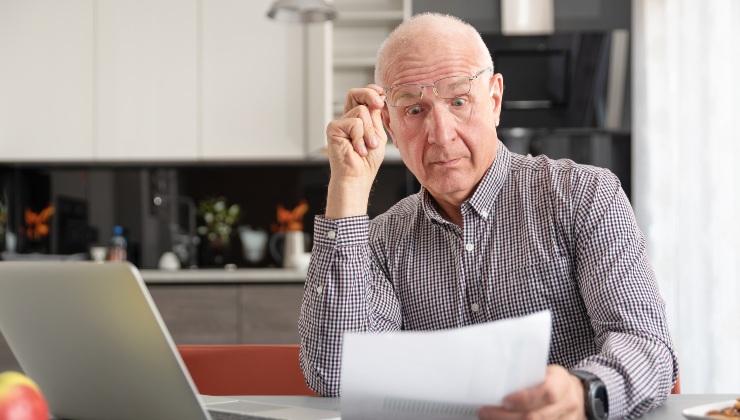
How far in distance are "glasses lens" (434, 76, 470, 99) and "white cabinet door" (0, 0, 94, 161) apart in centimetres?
291

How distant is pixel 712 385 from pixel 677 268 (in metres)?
0.47

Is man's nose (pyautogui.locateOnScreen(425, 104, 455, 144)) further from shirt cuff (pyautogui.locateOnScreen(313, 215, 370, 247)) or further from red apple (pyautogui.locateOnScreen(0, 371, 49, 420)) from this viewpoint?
red apple (pyautogui.locateOnScreen(0, 371, 49, 420))

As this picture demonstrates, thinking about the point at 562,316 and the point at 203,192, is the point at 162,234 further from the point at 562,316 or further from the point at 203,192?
the point at 562,316

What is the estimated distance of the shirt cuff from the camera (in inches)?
53.7

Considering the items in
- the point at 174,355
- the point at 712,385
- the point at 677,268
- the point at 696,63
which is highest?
the point at 696,63

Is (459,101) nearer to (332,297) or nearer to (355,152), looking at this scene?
(355,152)

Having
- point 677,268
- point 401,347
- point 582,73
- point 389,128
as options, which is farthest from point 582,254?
point 582,73

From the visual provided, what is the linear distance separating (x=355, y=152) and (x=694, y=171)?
1.91 meters

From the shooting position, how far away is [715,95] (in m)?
2.80

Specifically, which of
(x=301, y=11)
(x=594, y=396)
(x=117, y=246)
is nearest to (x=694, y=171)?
(x=301, y=11)

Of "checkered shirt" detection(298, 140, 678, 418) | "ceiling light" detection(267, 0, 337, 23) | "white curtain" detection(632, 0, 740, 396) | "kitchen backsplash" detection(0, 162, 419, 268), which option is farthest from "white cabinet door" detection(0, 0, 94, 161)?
"checkered shirt" detection(298, 140, 678, 418)

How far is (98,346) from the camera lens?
3.02 ft

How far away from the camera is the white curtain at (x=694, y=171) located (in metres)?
2.76

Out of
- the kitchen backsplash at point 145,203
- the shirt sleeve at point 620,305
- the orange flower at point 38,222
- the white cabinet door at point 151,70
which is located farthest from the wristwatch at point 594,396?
the orange flower at point 38,222
